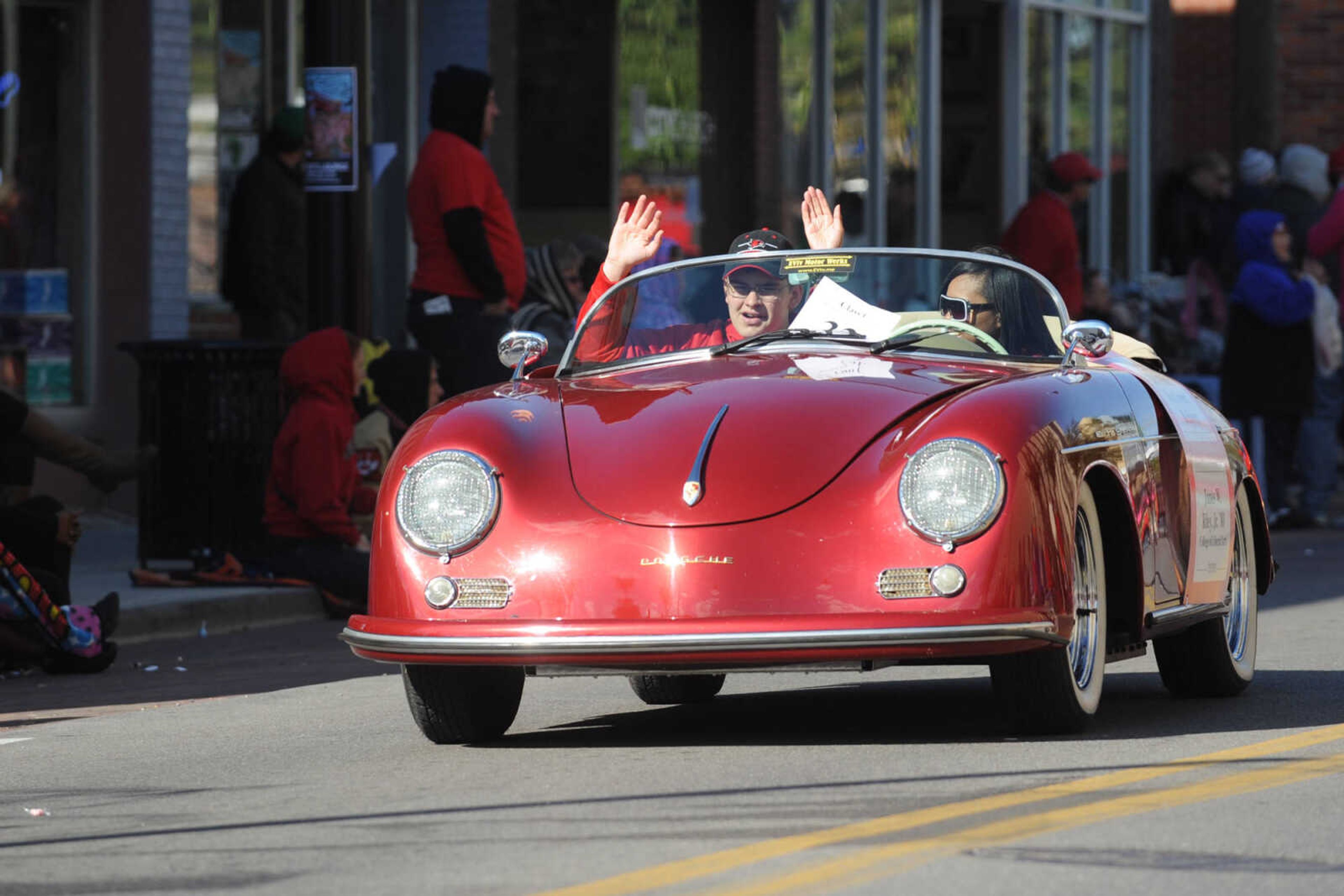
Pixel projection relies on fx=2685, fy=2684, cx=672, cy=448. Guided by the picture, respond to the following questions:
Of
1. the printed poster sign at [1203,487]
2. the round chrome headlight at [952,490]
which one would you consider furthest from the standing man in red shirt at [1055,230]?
the round chrome headlight at [952,490]

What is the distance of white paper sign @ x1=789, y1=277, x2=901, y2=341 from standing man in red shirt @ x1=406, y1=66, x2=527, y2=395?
5.25m

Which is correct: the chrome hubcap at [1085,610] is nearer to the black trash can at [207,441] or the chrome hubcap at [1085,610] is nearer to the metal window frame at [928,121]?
the black trash can at [207,441]

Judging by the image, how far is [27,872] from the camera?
5332mm

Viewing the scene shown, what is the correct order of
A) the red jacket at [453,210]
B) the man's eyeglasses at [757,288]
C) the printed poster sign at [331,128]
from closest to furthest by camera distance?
1. the man's eyeglasses at [757,288]
2. the red jacket at [453,210]
3. the printed poster sign at [331,128]

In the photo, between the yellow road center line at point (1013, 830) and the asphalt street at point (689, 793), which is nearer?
the yellow road center line at point (1013, 830)

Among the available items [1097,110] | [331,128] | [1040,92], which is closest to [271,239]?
[331,128]

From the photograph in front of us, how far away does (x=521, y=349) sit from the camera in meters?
7.89

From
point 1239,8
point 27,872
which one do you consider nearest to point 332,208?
point 27,872

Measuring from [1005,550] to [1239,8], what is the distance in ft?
71.3

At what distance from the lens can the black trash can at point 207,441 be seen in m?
12.7

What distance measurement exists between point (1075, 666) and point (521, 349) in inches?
78.3

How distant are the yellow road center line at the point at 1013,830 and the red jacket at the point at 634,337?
7.06 ft

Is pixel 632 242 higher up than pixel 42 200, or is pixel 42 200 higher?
pixel 42 200

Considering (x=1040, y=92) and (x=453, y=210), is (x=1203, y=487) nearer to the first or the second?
(x=453, y=210)
